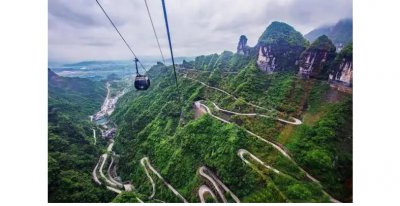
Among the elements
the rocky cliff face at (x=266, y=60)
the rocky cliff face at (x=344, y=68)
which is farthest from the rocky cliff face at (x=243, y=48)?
the rocky cliff face at (x=344, y=68)

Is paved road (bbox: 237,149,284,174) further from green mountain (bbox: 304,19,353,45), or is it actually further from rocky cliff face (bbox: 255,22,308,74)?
rocky cliff face (bbox: 255,22,308,74)

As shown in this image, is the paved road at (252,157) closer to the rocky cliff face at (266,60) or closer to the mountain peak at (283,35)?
the rocky cliff face at (266,60)

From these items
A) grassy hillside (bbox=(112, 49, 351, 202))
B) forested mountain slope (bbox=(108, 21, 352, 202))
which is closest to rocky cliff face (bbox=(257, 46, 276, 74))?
forested mountain slope (bbox=(108, 21, 352, 202))

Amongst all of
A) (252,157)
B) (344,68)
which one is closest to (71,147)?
(252,157)

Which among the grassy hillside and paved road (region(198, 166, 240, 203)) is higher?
the grassy hillside

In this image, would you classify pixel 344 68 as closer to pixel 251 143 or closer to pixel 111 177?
pixel 251 143

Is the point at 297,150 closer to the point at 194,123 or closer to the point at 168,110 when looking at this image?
the point at 194,123

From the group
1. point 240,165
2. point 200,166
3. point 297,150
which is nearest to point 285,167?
point 297,150
